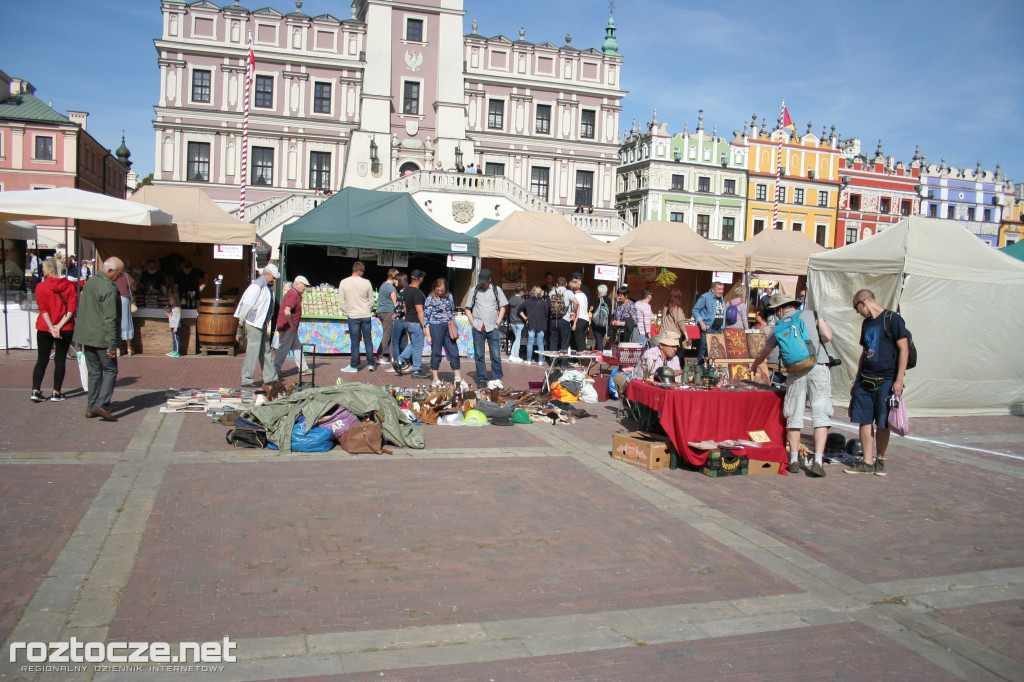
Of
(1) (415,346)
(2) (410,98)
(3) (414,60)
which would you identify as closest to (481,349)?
(1) (415,346)

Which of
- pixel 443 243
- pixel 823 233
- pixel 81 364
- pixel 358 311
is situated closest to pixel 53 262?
pixel 81 364

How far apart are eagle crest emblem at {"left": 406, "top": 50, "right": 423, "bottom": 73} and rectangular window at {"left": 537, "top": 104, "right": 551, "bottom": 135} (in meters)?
7.49

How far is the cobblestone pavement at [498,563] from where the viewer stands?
3670 mm

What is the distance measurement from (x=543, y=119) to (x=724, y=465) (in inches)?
1521

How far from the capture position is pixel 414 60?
39.9 meters

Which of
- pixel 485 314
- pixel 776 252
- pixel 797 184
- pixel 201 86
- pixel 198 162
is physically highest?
pixel 797 184

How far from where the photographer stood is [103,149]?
58156mm

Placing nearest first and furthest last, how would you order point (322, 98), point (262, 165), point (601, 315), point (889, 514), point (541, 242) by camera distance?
point (889, 514) → point (601, 315) → point (541, 242) → point (262, 165) → point (322, 98)

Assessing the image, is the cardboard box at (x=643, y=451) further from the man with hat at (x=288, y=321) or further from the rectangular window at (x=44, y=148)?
the rectangular window at (x=44, y=148)

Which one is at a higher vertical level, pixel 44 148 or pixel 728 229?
pixel 44 148

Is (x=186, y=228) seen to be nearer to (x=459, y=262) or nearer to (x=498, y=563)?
(x=459, y=262)

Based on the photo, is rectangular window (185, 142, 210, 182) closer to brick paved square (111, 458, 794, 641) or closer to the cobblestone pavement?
the cobblestone pavement

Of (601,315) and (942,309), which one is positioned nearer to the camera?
(942,309)

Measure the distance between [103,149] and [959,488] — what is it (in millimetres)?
65211
